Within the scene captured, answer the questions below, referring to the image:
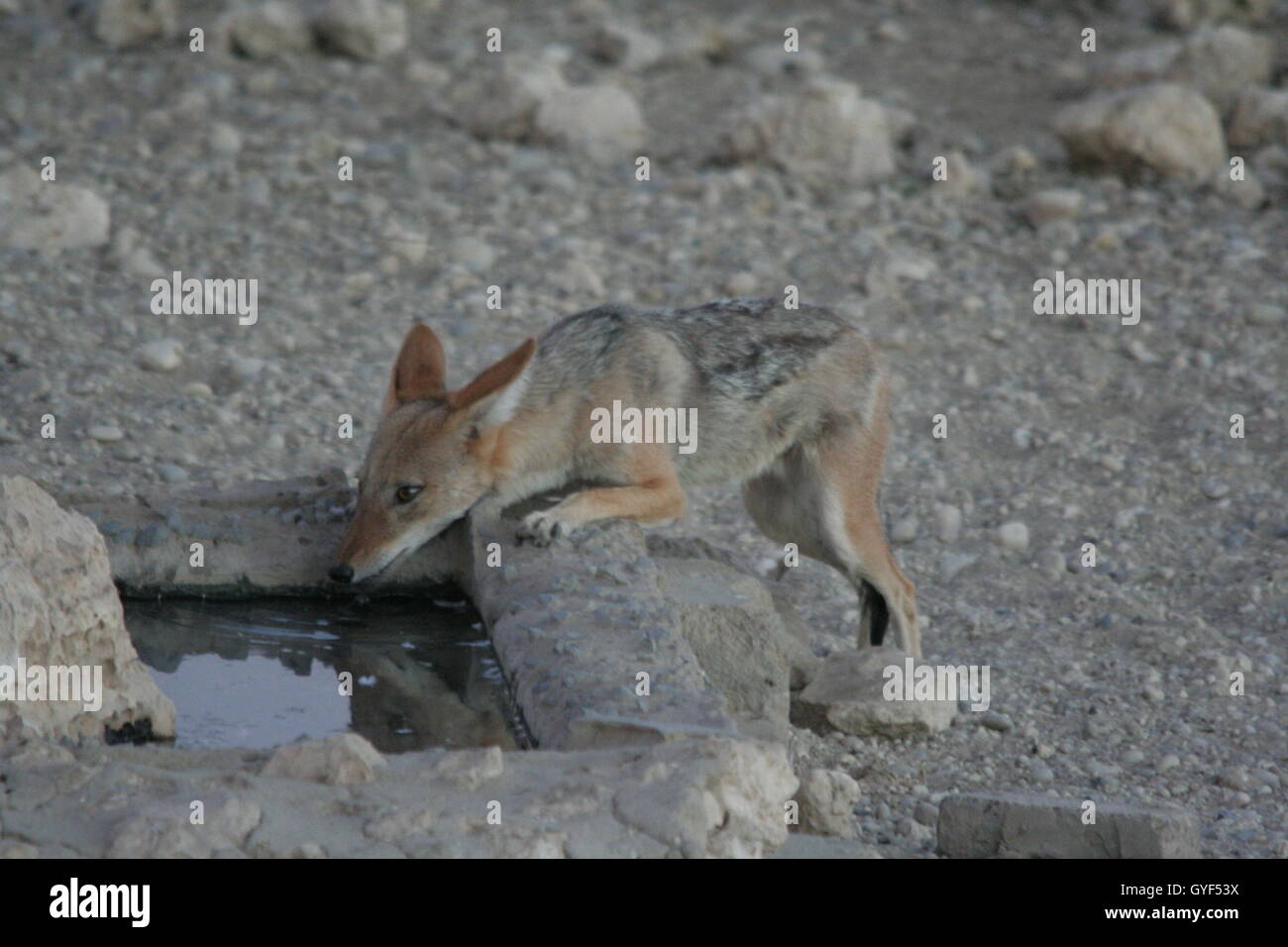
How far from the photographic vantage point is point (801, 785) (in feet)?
18.5

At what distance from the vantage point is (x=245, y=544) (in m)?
6.64

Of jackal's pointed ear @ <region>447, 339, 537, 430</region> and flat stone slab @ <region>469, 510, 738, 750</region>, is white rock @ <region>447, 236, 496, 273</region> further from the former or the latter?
flat stone slab @ <region>469, 510, 738, 750</region>

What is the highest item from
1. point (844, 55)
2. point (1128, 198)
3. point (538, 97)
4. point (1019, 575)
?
point (844, 55)

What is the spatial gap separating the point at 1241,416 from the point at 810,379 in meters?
4.36

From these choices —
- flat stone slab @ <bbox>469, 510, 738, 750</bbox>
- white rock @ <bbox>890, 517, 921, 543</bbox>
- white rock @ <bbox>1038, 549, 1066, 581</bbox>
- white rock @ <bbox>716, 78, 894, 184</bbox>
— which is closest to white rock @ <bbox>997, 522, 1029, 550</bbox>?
white rock @ <bbox>1038, 549, 1066, 581</bbox>

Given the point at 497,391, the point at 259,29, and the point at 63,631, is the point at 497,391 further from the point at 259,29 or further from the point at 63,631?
the point at 259,29

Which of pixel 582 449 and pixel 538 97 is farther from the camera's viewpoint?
pixel 538 97

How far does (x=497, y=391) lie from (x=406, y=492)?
54 cm

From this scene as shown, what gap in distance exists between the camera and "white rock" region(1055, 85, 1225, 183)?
13.7 metres

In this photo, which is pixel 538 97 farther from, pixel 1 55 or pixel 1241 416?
pixel 1241 416

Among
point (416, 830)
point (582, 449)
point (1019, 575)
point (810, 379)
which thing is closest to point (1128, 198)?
point (1019, 575)

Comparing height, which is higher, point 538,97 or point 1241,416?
point 538,97

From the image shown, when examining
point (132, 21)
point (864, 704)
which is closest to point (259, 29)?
point (132, 21)
